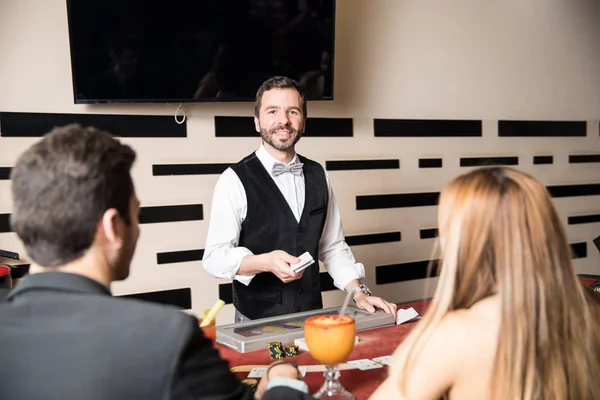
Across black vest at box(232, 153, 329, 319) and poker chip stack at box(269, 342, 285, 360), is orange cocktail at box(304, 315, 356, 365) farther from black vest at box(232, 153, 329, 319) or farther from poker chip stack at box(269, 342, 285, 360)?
black vest at box(232, 153, 329, 319)

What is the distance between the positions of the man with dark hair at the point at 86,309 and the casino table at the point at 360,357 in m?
0.38

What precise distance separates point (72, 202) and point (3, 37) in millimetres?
2007

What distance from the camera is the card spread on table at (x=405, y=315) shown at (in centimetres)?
185

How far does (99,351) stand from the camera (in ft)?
2.95

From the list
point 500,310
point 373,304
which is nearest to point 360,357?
point 373,304

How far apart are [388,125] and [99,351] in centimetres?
296

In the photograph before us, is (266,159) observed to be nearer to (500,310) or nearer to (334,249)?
(334,249)

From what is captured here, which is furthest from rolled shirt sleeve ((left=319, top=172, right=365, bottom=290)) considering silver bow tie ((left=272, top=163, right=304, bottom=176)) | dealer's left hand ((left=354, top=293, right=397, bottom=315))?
dealer's left hand ((left=354, top=293, right=397, bottom=315))

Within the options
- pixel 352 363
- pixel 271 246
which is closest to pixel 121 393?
pixel 352 363

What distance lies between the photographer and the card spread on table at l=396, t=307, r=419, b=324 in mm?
1854

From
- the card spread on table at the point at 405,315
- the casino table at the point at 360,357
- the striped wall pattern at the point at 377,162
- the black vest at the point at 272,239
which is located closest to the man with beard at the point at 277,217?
the black vest at the point at 272,239

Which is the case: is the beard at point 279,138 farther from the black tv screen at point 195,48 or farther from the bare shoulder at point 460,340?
the bare shoulder at point 460,340

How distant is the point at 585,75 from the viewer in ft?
14.8

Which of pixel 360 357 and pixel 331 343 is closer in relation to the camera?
pixel 331 343
